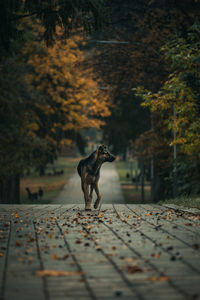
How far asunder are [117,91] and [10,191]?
25.9ft

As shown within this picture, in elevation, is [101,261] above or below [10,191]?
above

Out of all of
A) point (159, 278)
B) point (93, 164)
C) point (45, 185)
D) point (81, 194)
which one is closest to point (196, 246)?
point (159, 278)

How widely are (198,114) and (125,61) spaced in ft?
30.5

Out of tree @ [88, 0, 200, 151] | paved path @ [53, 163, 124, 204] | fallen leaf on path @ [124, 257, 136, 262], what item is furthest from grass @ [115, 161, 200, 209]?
fallen leaf on path @ [124, 257, 136, 262]

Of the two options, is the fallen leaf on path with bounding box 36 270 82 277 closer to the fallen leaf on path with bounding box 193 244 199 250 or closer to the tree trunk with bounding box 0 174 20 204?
the fallen leaf on path with bounding box 193 244 199 250

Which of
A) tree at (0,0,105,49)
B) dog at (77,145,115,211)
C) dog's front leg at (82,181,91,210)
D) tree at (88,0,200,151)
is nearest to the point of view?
tree at (0,0,105,49)

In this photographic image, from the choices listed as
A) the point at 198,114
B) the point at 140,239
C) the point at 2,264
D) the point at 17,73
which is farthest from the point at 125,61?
the point at 2,264

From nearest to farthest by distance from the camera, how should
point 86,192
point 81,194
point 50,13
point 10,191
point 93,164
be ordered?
point 50,13, point 93,164, point 86,192, point 10,191, point 81,194

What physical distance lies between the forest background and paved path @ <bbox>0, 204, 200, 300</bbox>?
5.91 meters

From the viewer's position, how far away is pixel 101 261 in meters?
6.02

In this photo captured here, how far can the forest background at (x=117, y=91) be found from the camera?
1488cm

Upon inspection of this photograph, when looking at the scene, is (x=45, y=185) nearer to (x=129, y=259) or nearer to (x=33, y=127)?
(x=33, y=127)

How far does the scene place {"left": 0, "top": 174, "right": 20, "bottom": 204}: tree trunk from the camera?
27295mm

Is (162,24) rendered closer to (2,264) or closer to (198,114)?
(198,114)
